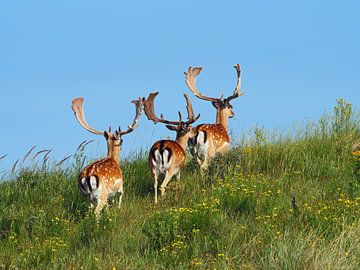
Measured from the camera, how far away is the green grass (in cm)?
1086

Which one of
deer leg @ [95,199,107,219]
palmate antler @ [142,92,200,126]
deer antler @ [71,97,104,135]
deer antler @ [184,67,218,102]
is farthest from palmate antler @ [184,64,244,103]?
deer leg @ [95,199,107,219]

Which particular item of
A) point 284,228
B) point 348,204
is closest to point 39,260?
point 284,228

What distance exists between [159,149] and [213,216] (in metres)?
2.80

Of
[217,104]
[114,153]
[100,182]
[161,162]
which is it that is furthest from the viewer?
[217,104]

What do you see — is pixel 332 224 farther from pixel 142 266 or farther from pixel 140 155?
pixel 140 155

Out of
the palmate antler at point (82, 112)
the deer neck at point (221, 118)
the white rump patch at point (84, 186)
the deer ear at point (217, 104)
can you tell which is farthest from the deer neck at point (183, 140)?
the white rump patch at point (84, 186)

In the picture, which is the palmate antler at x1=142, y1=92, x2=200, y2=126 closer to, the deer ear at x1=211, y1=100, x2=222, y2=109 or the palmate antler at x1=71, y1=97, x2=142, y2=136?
the palmate antler at x1=71, y1=97, x2=142, y2=136

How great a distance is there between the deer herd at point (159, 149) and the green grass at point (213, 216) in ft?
1.00

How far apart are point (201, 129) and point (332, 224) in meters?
5.22

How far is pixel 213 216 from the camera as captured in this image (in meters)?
12.1

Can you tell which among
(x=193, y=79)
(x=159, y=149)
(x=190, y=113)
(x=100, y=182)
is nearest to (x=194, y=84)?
(x=193, y=79)

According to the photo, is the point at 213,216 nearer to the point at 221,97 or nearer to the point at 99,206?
the point at 99,206

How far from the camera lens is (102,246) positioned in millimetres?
12031

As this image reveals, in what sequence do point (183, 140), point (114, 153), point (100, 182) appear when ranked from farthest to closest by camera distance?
point (183, 140) < point (114, 153) < point (100, 182)
